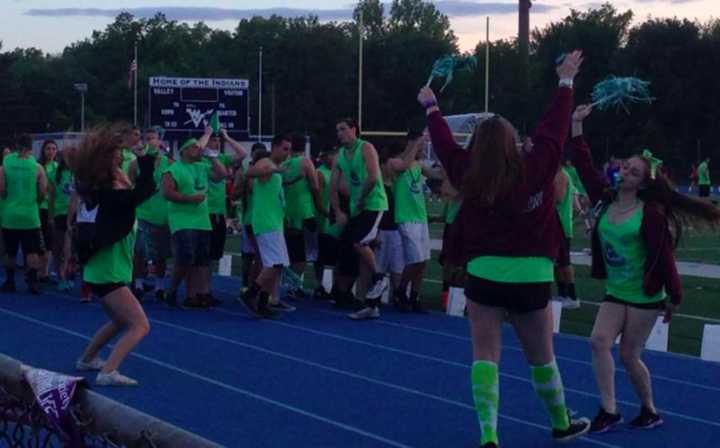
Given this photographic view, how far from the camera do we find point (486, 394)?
722cm

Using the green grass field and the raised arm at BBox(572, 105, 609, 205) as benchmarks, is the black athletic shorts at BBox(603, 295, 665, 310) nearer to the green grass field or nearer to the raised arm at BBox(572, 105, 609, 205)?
A: the raised arm at BBox(572, 105, 609, 205)

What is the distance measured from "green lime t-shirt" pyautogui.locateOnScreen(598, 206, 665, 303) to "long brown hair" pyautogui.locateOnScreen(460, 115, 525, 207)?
1.49 meters

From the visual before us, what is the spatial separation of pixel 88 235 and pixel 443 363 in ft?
10.5

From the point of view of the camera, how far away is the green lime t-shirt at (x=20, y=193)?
648 inches

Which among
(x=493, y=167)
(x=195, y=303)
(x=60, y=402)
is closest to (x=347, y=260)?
(x=195, y=303)

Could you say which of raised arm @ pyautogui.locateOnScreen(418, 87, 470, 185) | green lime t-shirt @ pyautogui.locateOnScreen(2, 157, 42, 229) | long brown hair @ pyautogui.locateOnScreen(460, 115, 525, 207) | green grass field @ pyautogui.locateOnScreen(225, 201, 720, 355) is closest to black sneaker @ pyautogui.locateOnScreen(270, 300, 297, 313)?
green grass field @ pyautogui.locateOnScreen(225, 201, 720, 355)

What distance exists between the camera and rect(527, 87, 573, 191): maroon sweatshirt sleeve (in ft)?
23.6

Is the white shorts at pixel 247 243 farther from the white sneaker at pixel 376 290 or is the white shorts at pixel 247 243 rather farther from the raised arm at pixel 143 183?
the raised arm at pixel 143 183

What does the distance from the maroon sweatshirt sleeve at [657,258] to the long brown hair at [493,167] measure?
4.90 ft

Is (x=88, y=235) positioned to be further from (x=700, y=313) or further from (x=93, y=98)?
(x=93, y=98)

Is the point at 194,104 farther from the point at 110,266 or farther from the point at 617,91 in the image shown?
the point at 617,91

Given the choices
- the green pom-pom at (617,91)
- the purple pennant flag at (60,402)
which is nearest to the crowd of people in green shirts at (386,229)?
the green pom-pom at (617,91)

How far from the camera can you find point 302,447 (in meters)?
8.16

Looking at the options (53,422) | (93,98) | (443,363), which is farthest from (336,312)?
(93,98)
